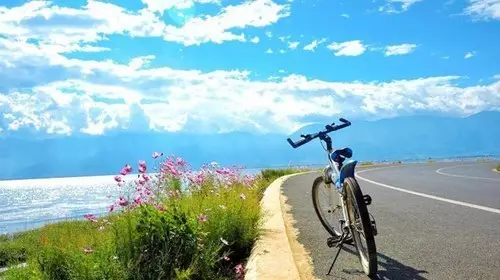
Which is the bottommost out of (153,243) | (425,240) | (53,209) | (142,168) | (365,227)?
(53,209)

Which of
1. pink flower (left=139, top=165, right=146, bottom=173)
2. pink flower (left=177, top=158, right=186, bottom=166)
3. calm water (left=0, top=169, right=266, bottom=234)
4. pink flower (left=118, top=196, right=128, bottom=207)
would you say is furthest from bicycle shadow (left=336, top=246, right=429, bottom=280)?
pink flower (left=177, top=158, right=186, bottom=166)

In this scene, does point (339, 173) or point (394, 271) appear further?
point (339, 173)

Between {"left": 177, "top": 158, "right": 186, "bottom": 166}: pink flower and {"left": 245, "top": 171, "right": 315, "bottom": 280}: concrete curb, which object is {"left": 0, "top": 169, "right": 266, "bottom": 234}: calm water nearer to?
{"left": 177, "top": 158, "right": 186, "bottom": 166}: pink flower

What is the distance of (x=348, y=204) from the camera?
16.5 feet

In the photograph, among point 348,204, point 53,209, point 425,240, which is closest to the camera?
point 348,204

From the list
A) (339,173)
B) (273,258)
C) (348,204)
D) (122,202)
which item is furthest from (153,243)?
(339,173)

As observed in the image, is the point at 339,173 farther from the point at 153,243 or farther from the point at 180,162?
the point at 180,162

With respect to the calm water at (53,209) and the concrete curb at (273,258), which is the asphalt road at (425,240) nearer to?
the concrete curb at (273,258)

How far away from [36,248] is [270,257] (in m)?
2.99

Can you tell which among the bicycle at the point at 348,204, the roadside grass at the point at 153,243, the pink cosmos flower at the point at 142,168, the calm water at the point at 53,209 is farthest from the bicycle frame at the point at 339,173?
the calm water at the point at 53,209

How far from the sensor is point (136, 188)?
596 cm

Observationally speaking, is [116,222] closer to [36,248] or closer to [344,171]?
[36,248]

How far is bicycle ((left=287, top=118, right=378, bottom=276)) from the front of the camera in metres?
4.39

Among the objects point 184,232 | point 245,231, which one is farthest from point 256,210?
point 184,232
